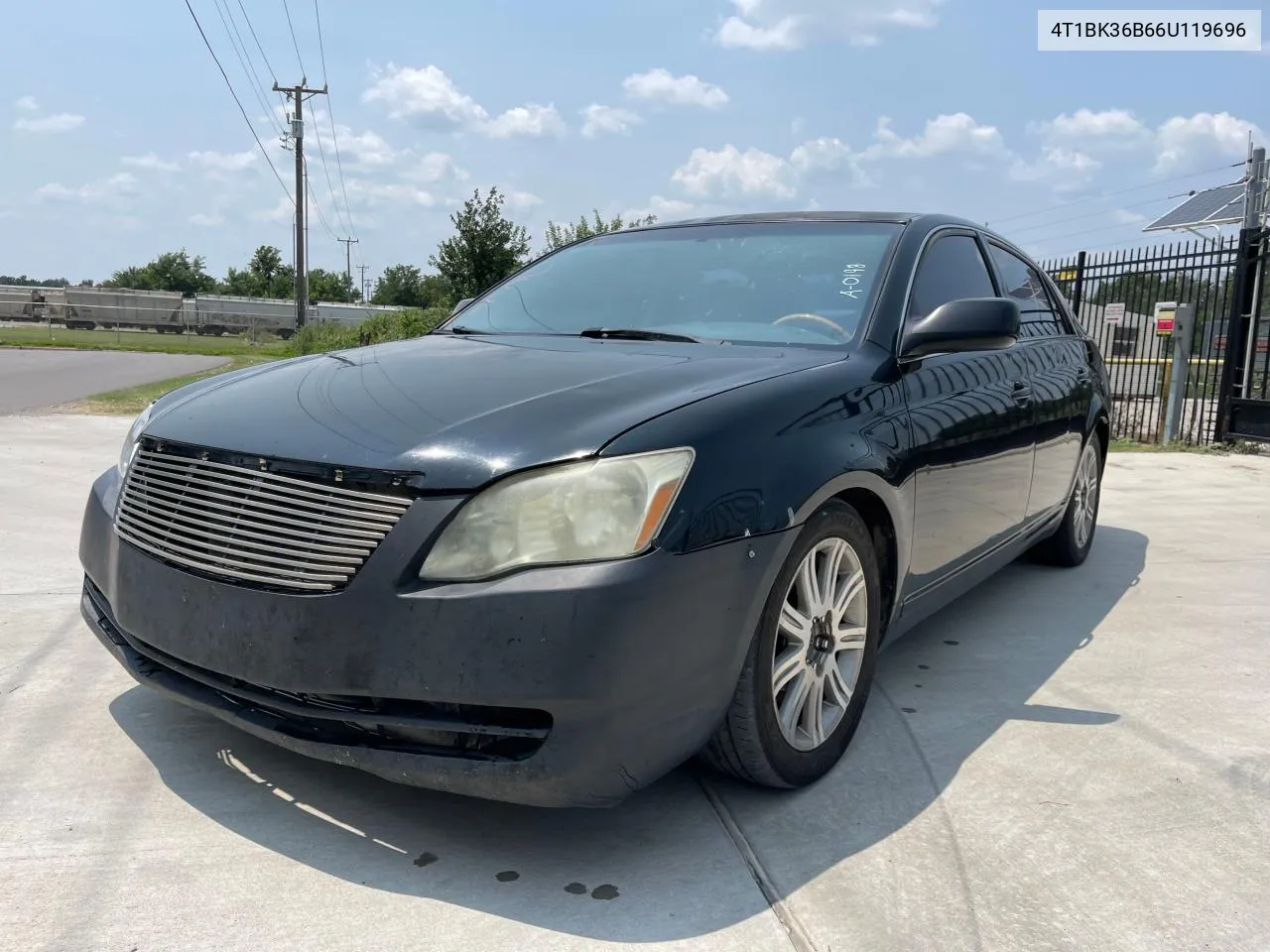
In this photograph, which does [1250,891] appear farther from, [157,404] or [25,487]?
[25,487]

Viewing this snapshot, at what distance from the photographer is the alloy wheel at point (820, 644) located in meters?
2.48

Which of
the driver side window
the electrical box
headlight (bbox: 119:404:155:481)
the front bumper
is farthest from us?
the electrical box

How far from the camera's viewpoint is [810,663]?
8.44ft

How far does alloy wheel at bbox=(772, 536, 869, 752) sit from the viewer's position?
8.13ft

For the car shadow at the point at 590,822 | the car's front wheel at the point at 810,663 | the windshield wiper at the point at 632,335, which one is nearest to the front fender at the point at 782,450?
the car's front wheel at the point at 810,663

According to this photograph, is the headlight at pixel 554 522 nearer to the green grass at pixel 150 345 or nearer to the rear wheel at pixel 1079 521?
the rear wheel at pixel 1079 521

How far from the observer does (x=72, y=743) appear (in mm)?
2775

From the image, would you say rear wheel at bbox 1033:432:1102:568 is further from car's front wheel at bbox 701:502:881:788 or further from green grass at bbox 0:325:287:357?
green grass at bbox 0:325:287:357

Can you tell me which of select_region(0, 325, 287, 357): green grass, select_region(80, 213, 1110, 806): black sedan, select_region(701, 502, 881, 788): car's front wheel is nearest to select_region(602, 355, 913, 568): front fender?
select_region(80, 213, 1110, 806): black sedan

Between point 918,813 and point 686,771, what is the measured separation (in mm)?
602

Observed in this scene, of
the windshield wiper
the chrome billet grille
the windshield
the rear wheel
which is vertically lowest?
the rear wheel

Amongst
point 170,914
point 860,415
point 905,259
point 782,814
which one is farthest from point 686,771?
point 905,259

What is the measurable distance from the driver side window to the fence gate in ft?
25.0

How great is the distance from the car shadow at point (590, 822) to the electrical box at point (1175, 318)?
348 inches
